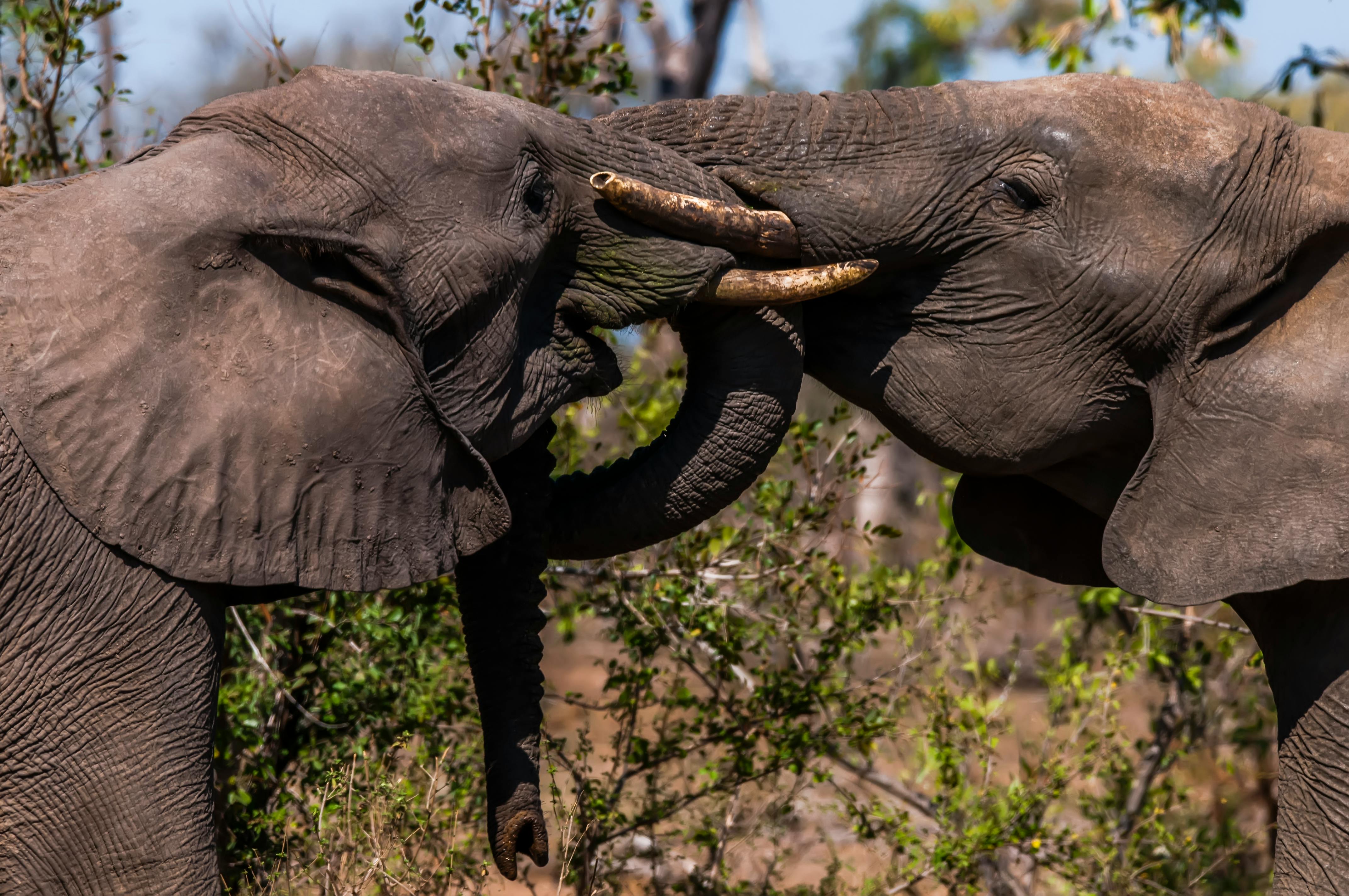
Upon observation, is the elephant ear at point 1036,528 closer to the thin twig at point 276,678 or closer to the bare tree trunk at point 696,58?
the thin twig at point 276,678

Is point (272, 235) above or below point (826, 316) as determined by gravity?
above

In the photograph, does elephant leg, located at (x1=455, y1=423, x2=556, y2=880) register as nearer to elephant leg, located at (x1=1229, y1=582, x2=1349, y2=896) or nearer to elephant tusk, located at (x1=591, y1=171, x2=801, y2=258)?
elephant tusk, located at (x1=591, y1=171, x2=801, y2=258)

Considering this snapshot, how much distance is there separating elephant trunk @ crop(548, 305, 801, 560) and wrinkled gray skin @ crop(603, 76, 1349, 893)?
0.24m

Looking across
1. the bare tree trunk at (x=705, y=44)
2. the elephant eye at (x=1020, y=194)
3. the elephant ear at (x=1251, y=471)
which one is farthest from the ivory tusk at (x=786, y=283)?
the bare tree trunk at (x=705, y=44)

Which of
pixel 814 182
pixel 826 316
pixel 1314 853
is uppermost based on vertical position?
pixel 814 182

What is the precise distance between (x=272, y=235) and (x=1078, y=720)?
375 centimetres

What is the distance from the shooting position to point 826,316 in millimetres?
3670

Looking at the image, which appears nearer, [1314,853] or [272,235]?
[272,235]

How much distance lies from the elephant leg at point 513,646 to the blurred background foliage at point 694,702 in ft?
0.94

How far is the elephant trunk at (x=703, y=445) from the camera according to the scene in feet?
11.4

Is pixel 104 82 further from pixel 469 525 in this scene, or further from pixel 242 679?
pixel 469 525

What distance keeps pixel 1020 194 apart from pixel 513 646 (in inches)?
62.7

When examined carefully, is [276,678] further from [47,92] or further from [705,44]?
[705,44]

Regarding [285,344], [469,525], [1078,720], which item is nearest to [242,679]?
[469,525]
